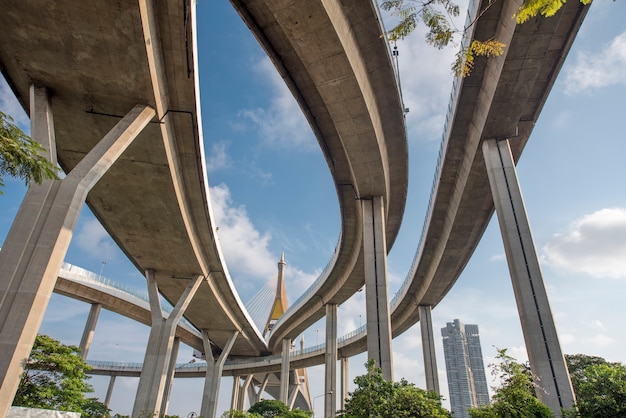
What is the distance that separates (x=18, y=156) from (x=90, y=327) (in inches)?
1659

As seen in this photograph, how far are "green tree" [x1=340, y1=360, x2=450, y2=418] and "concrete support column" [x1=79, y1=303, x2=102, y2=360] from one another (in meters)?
35.9

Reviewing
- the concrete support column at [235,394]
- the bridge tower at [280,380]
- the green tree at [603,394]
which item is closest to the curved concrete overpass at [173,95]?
the green tree at [603,394]

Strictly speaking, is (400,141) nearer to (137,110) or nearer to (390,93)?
(390,93)

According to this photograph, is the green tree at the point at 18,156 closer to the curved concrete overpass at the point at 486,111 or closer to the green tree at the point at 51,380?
the curved concrete overpass at the point at 486,111

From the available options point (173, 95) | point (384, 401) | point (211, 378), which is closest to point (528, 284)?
point (384, 401)

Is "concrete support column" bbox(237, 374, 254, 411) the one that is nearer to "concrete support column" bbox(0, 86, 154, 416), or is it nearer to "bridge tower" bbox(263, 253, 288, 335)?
"bridge tower" bbox(263, 253, 288, 335)

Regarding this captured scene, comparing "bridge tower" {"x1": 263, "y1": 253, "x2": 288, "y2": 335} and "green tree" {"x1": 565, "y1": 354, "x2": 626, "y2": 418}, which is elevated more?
"bridge tower" {"x1": 263, "y1": 253, "x2": 288, "y2": 335}

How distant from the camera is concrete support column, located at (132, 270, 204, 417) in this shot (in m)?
29.0

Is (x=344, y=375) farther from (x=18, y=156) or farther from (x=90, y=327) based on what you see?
(x=18, y=156)

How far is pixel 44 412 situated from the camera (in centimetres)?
1355

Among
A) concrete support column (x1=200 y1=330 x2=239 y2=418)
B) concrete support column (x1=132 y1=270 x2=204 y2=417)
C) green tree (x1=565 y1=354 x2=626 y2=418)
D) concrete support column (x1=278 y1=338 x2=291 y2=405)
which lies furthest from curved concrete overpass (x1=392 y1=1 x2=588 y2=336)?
concrete support column (x1=200 y1=330 x2=239 y2=418)

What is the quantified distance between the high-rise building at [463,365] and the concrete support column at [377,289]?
71933 mm

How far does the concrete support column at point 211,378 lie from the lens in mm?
47125

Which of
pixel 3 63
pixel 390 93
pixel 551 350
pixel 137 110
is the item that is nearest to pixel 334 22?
pixel 390 93
